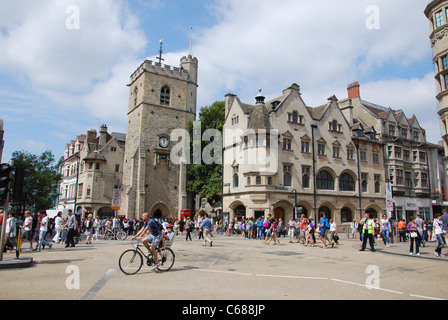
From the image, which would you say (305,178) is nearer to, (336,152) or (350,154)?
(336,152)

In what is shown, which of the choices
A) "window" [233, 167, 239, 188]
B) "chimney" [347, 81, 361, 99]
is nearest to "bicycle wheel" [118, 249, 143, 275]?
"window" [233, 167, 239, 188]

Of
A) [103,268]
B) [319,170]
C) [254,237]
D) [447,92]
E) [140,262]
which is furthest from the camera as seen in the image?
[319,170]

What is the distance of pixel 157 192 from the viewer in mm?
42062

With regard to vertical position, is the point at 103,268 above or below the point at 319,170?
below

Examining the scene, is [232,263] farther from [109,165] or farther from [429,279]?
[109,165]

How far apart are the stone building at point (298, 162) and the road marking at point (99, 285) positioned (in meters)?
22.9

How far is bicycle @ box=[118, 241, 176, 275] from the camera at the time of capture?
28.8ft

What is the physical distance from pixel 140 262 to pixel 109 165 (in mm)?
40547

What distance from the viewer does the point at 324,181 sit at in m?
35.8

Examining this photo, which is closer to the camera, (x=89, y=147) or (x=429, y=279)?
(x=429, y=279)

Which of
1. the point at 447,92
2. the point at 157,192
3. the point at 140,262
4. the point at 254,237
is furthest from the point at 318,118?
the point at 140,262

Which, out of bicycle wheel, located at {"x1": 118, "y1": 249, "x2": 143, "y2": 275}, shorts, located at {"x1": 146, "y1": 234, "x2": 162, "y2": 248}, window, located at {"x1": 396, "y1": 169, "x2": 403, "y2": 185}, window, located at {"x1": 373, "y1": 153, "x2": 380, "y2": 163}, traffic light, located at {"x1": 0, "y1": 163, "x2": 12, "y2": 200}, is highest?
window, located at {"x1": 373, "y1": 153, "x2": 380, "y2": 163}

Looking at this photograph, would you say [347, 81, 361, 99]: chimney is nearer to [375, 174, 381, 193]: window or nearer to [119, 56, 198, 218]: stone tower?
[375, 174, 381, 193]: window

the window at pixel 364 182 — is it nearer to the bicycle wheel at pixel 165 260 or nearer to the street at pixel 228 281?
the street at pixel 228 281
